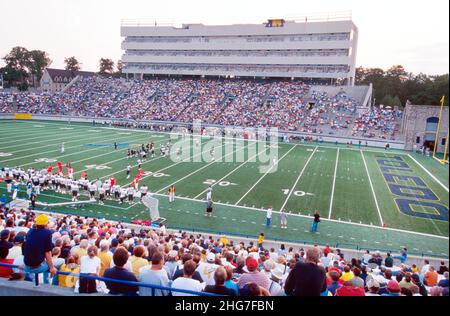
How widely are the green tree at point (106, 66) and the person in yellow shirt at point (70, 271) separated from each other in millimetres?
116549

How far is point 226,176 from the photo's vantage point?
23766 mm

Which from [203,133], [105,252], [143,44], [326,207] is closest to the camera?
[105,252]

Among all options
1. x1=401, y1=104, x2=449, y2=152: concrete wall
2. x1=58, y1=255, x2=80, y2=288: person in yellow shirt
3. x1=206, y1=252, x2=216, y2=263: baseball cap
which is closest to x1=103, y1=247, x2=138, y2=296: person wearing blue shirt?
x1=58, y1=255, x2=80, y2=288: person in yellow shirt

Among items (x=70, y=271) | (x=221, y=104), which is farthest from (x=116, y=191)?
(x=221, y=104)

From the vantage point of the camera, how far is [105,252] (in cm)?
566

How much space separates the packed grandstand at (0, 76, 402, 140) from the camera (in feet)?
150

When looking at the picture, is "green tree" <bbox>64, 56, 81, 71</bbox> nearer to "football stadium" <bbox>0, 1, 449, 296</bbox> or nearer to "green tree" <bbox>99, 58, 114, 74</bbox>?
"green tree" <bbox>99, 58, 114, 74</bbox>

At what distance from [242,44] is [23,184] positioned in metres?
51.0

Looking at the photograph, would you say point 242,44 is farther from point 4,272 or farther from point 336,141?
point 4,272

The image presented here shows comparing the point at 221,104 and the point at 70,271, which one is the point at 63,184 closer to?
the point at 70,271

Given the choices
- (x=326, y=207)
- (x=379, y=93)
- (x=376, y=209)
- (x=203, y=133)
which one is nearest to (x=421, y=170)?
(x=376, y=209)

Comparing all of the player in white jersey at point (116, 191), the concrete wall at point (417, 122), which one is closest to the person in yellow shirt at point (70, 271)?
the player in white jersey at point (116, 191)

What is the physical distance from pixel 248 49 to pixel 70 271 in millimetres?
61665

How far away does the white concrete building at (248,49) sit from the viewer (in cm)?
5705
